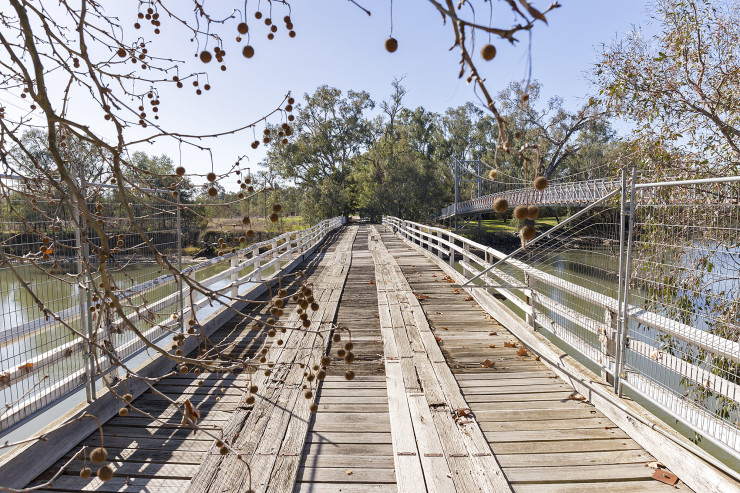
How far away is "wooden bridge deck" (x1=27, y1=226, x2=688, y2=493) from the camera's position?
8.82ft

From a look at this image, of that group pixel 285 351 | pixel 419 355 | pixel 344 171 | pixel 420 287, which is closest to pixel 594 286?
pixel 419 355

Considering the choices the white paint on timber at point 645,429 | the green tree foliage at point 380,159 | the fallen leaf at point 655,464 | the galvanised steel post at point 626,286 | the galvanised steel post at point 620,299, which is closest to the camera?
the white paint on timber at point 645,429

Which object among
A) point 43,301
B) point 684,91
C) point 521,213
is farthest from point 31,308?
point 684,91

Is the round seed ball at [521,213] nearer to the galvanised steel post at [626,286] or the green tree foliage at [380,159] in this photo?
the galvanised steel post at [626,286]

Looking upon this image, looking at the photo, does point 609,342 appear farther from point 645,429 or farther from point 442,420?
point 442,420

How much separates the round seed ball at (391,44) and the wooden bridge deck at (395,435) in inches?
73.5

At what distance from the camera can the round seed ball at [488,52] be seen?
33.2 inches

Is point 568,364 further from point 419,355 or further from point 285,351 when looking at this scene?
point 285,351

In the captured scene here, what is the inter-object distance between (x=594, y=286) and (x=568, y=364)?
29.3 inches

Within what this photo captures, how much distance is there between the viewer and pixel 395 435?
123 inches

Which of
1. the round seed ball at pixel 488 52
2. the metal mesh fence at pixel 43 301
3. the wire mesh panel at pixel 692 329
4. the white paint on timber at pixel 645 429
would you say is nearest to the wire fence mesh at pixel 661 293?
the wire mesh panel at pixel 692 329

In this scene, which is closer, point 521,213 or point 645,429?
point 521,213

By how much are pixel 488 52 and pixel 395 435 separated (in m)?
2.80

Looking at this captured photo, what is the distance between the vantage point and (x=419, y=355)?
470cm
